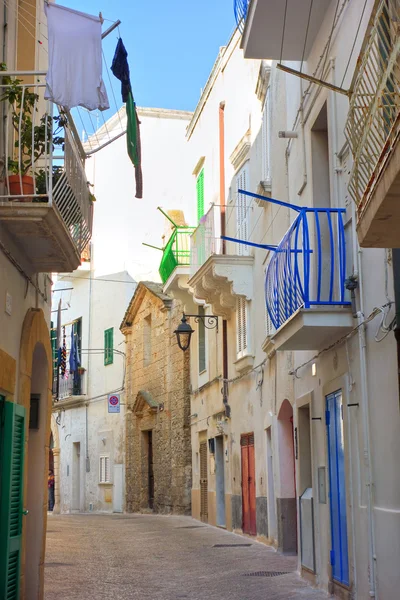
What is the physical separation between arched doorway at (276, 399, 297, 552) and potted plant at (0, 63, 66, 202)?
25.4 ft

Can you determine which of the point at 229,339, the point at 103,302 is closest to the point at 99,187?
the point at 103,302

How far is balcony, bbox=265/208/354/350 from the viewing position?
345 inches

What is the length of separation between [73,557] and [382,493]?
790 cm

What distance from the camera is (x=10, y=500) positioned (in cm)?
780

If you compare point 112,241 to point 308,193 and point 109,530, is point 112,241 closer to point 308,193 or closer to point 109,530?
point 109,530

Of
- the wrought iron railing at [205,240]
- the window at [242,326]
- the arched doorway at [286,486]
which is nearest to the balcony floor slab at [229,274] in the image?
the window at [242,326]

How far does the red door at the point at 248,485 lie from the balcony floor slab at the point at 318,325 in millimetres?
8133

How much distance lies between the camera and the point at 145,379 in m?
28.5

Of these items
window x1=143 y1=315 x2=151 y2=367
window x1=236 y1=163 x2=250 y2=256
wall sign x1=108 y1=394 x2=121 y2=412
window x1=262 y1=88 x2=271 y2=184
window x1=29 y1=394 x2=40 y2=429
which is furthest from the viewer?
wall sign x1=108 y1=394 x2=121 y2=412

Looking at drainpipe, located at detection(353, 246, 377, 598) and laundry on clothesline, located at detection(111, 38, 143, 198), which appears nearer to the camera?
drainpipe, located at detection(353, 246, 377, 598)

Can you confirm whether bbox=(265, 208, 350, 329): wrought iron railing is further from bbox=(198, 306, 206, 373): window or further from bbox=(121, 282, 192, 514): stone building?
bbox=(121, 282, 192, 514): stone building

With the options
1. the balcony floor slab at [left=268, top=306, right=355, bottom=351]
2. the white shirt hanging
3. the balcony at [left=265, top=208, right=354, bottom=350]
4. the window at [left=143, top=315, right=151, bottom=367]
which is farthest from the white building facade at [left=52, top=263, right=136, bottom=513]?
the white shirt hanging

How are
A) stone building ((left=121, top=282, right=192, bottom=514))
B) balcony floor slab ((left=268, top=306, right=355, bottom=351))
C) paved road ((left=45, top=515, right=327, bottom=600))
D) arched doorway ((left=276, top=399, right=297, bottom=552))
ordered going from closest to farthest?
balcony floor slab ((left=268, top=306, right=355, bottom=351))
paved road ((left=45, top=515, right=327, bottom=600))
arched doorway ((left=276, top=399, right=297, bottom=552))
stone building ((left=121, top=282, right=192, bottom=514))

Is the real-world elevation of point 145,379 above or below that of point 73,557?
above
